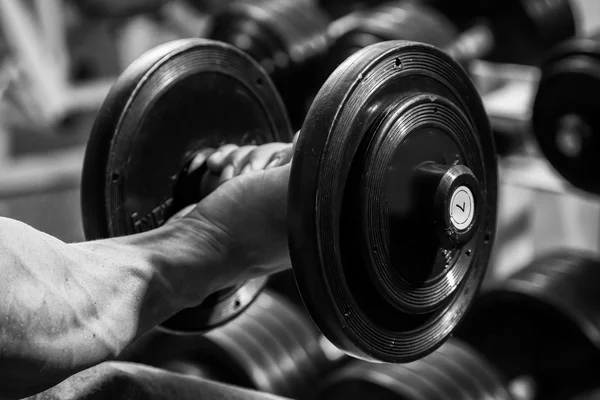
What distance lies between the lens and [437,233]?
835mm

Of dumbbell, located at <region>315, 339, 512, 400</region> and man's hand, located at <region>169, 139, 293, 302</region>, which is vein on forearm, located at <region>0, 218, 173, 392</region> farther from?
dumbbell, located at <region>315, 339, 512, 400</region>

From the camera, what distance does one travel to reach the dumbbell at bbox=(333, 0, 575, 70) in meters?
1.92

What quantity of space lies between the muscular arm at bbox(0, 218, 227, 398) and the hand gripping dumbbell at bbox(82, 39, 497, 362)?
13 cm

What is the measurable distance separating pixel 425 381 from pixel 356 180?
2.08 feet

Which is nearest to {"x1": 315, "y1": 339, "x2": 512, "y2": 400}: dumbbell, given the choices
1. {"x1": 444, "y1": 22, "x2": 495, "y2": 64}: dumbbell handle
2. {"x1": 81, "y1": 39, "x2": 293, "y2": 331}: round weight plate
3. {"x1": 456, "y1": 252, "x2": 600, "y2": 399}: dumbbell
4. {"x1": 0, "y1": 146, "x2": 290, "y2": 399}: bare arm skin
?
{"x1": 456, "y1": 252, "x2": 600, "y2": 399}: dumbbell

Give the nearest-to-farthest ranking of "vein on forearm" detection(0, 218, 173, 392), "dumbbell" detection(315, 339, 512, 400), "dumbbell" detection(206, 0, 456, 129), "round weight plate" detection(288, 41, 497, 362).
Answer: "vein on forearm" detection(0, 218, 173, 392)
"round weight plate" detection(288, 41, 497, 362)
"dumbbell" detection(315, 339, 512, 400)
"dumbbell" detection(206, 0, 456, 129)

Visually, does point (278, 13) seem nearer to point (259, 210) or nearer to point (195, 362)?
point (195, 362)

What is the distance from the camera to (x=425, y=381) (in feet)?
4.39

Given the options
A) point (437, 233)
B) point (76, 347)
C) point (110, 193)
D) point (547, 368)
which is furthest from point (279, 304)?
point (76, 347)

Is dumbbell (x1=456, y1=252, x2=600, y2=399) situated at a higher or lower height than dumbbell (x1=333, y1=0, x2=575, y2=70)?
lower

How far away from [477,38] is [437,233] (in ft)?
5.26

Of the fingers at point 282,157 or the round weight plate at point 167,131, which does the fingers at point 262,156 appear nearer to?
the fingers at point 282,157

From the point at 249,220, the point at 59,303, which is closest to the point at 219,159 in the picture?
the point at 249,220

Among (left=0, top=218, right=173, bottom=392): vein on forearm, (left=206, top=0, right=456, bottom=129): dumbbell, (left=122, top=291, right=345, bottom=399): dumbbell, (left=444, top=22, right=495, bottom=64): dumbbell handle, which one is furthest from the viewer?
(left=444, top=22, right=495, bottom=64): dumbbell handle
